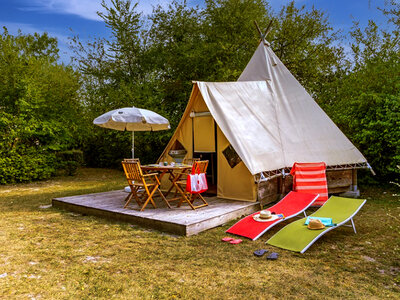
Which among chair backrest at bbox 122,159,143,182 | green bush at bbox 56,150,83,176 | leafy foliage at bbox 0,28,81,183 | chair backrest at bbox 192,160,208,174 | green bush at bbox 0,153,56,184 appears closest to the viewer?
chair backrest at bbox 122,159,143,182

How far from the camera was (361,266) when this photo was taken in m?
3.29

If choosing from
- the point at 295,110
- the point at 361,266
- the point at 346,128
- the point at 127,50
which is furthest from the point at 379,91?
the point at 127,50

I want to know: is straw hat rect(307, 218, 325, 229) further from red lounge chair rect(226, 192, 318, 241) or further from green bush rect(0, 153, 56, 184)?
green bush rect(0, 153, 56, 184)

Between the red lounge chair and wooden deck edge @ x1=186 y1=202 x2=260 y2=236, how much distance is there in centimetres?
33

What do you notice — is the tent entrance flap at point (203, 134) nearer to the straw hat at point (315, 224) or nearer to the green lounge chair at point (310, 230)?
the green lounge chair at point (310, 230)

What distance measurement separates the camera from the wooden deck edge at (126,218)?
177 inches

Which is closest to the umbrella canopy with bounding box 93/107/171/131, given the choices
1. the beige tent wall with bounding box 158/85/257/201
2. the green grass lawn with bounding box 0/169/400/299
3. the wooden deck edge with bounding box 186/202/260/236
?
the beige tent wall with bounding box 158/85/257/201

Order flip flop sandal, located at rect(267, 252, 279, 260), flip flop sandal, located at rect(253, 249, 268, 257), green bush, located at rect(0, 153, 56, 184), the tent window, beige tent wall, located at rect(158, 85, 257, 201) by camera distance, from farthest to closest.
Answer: green bush, located at rect(0, 153, 56, 184)
the tent window
beige tent wall, located at rect(158, 85, 257, 201)
flip flop sandal, located at rect(253, 249, 268, 257)
flip flop sandal, located at rect(267, 252, 279, 260)

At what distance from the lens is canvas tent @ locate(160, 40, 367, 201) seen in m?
6.01

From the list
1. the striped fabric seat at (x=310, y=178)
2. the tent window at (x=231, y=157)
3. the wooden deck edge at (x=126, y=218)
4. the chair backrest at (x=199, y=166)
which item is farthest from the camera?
the tent window at (x=231, y=157)

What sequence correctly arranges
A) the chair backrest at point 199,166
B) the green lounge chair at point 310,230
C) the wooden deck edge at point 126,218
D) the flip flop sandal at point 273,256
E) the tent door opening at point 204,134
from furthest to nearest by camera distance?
the tent door opening at point 204,134, the chair backrest at point 199,166, the wooden deck edge at point 126,218, the green lounge chair at point 310,230, the flip flop sandal at point 273,256

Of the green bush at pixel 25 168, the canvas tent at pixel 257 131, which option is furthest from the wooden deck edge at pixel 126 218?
the green bush at pixel 25 168

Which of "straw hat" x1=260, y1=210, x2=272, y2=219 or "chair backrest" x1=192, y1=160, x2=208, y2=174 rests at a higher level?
"chair backrest" x1=192, y1=160, x2=208, y2=174

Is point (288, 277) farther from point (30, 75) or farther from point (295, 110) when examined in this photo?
point (30, 75)
